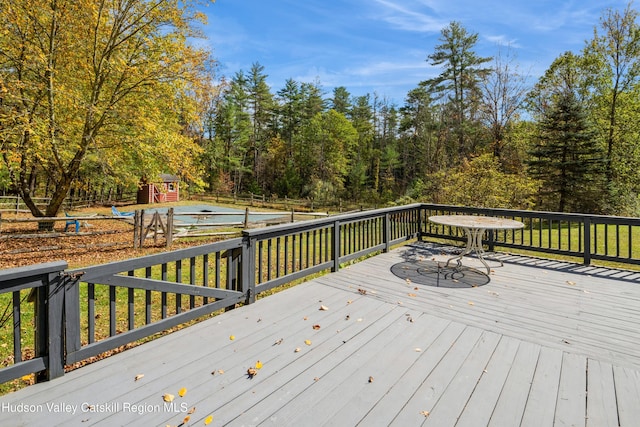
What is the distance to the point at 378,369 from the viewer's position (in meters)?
2.41

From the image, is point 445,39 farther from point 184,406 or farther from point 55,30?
point 184,406

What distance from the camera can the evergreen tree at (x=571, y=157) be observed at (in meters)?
14.5

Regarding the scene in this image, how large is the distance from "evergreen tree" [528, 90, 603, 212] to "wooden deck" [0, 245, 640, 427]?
13.4m

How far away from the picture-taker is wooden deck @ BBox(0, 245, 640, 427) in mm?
1916

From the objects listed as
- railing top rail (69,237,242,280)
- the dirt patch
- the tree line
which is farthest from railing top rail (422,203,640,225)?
the dirt patch

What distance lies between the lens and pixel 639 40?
50.3 ft

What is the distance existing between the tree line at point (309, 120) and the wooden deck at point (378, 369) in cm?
730

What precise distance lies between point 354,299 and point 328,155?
1127 inches

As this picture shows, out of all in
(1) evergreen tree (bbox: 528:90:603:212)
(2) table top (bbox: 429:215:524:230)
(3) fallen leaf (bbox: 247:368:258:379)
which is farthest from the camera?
(1) evergreen tree (bbox: 528:90:603:212)

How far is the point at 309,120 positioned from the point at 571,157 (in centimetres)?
2287

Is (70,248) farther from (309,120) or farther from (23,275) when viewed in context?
(309,120)

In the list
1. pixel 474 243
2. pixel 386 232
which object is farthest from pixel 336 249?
pixel 474 243

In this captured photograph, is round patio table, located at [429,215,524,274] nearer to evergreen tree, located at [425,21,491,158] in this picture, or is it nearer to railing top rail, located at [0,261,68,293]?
railing top rail, located at [0,261,68,293]

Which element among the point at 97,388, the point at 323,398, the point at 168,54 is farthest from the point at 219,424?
the point at 168,54
